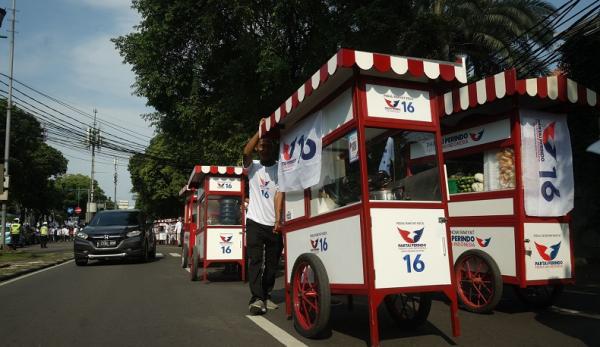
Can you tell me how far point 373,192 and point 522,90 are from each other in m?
2.51

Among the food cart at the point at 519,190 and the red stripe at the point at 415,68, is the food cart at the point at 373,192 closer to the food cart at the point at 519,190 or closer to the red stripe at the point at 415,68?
the red stripe at the point at 415,68

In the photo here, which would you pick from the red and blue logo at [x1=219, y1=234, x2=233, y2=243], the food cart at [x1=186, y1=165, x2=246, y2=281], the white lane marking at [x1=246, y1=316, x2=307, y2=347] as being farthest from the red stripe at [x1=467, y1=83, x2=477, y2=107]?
the red and blue logo at [x1=219, y1=234, x2=233, y2=243]

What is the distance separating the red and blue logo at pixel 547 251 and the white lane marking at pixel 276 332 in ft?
10.6

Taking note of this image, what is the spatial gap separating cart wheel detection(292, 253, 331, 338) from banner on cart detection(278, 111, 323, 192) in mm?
841

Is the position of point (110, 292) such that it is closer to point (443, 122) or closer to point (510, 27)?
point (443, 122)

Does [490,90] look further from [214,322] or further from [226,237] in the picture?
[226,237]

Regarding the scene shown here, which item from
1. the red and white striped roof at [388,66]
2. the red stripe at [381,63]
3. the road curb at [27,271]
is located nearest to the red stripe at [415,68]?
the red and white striped roof at [388,66]

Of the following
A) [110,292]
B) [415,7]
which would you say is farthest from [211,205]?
[415,7]

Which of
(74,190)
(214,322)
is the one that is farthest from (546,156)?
(74,190)

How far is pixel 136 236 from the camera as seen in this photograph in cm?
1512

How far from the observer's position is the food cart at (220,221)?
33.9 feet

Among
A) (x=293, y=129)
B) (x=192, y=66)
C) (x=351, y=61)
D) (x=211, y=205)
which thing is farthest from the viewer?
(x=192, y=66)

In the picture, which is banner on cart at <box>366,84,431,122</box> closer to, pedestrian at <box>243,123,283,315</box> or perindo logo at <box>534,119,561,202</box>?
pedestrian at <box>243,123,283,315</box>

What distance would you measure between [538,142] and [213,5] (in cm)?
1309
